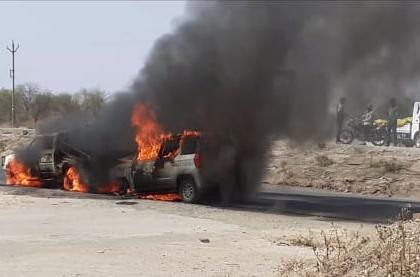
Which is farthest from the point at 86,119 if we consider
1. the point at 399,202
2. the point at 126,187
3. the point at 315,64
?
the point at 399,202

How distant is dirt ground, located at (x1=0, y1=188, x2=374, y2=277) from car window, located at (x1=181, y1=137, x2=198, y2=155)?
51.1 inches

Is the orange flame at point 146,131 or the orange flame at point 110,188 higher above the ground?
the orange flame at point 146,131

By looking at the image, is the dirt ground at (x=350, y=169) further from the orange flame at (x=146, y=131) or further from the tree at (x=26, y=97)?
the tree at (x=26, y=97)

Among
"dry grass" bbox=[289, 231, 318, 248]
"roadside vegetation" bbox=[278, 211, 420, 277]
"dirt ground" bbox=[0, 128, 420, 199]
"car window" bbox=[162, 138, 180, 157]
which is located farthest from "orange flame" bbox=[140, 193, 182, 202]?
"roadside vegetation" bbox=[278, 211, 420, 277]

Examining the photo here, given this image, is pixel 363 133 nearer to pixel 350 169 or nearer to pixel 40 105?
pixel 350 169

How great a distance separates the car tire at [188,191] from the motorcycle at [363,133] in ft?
39.6

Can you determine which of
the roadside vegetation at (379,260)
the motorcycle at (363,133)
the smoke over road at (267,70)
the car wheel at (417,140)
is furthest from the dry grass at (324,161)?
the roadside vegetation at (379,260)

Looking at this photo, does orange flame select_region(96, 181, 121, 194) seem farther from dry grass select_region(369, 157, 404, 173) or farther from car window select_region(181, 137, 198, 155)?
dry grass select_region(369, 157, 404, 173)

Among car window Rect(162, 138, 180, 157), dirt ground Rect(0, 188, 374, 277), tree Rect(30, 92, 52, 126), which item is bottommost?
dirt ground Rect(0, 188, 374, 277)

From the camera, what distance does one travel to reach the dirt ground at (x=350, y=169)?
21172mm

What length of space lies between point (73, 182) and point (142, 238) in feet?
27.3

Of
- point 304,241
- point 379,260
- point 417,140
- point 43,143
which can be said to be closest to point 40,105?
point 417,140

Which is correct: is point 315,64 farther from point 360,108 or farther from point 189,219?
point 189,219

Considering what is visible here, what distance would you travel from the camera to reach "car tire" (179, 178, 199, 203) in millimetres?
15984
